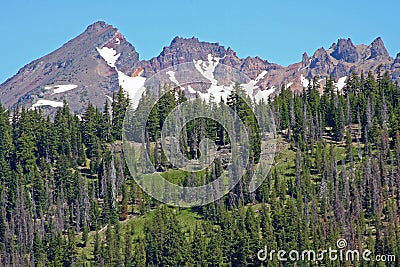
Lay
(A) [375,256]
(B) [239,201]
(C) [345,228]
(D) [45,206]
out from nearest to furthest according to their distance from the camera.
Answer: (A) [375,256] < (C) [345,228] < (B) [239,201] < (D) [45,206]

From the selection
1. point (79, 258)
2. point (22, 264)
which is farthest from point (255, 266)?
point (22, 264)

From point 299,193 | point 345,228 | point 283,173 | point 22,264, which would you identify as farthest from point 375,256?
point 22,264

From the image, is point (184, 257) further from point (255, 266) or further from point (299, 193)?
point (299, 193)

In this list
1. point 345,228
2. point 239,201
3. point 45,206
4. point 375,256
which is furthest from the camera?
point 45,206

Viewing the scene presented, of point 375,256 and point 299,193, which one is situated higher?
point 299,193

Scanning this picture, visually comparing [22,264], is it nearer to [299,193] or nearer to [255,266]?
[255,266]

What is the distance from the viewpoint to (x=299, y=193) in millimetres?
182875

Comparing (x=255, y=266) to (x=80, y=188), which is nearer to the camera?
(x=255, y=266)

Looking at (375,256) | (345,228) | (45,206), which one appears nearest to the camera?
(375,256)

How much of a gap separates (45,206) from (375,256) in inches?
2876

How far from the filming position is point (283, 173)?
652ft

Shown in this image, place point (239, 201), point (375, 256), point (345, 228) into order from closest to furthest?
point (375, 256) → point (345, 228) → point (239, 201)

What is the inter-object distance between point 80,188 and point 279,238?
49.9 m

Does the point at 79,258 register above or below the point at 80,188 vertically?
below
